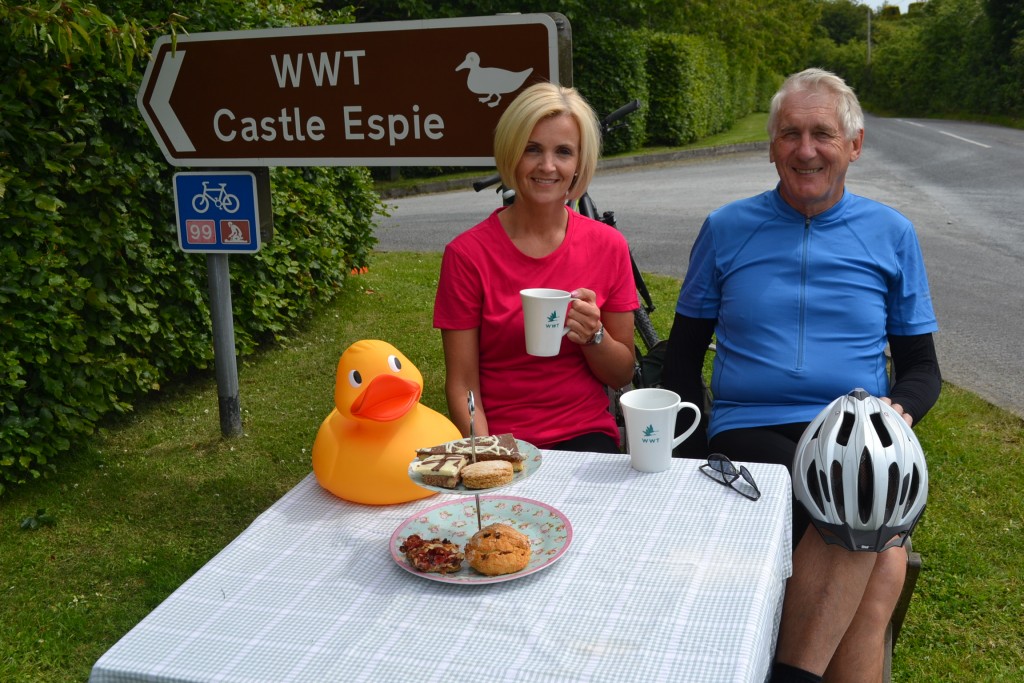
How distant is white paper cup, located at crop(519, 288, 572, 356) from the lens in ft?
7.54

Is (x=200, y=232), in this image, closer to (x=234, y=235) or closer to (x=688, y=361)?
(x=234, y=235)

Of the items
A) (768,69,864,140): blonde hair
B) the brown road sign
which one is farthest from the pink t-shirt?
the brown road sign

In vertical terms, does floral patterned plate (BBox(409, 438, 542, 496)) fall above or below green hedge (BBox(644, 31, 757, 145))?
below

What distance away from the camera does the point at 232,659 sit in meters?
1.50

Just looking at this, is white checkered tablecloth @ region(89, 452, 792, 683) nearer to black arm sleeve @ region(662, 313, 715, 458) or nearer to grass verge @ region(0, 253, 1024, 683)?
black arm sleeve @ region(662, 313, 715, 458)

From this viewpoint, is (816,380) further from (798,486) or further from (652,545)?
(652,545)

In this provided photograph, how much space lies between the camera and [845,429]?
7.20 ft

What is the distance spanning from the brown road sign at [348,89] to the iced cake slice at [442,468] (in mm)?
1815

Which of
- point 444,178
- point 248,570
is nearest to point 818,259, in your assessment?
point 248,570

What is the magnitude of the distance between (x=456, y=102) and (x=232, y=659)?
2531mm

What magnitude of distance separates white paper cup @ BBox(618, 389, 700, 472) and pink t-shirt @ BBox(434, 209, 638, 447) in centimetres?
70

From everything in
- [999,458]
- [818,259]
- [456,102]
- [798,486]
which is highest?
[456,102]

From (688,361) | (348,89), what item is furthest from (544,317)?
(348,89)

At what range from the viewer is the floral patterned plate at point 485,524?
1.70m
